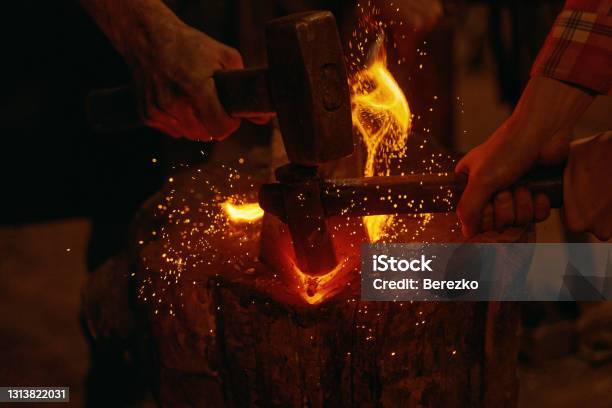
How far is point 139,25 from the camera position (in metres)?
1.82

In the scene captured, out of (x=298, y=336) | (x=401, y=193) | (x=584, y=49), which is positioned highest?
(x=584, y=49)

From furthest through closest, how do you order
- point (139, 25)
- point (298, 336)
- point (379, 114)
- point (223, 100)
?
point (379, 114) → point (139, 25) → point (223, 100) → point (298, 336)

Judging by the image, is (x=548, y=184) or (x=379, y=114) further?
(x=379, y=114)

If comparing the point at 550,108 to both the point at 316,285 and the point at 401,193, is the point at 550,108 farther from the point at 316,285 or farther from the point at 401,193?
the point at 316,285

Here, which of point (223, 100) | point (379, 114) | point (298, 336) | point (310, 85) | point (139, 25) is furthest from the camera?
point (379, 114)

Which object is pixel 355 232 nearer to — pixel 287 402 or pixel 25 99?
pixel 287 402

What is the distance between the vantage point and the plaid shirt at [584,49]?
4.48 ft

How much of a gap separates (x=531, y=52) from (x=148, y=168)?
259cm

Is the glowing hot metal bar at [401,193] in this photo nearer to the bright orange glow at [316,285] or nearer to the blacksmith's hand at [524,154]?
the blacksmith's hand at [524,154]

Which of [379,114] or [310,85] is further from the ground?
[310,85]

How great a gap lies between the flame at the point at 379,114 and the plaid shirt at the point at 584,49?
580 millimetres

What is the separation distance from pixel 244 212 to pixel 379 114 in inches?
20.0

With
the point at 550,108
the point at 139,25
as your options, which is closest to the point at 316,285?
the point at 550,108

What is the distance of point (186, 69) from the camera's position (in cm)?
166
